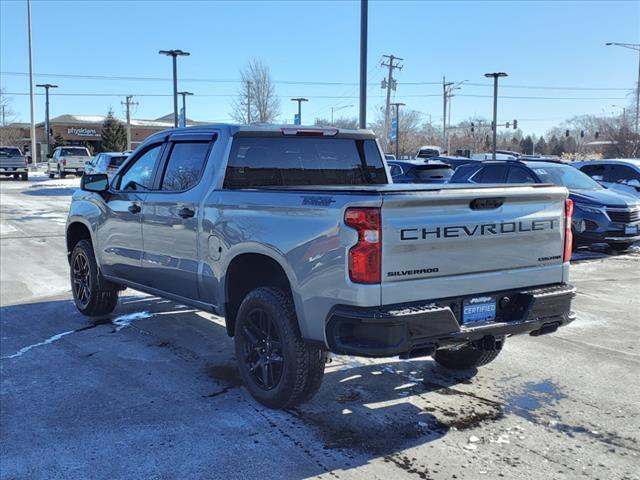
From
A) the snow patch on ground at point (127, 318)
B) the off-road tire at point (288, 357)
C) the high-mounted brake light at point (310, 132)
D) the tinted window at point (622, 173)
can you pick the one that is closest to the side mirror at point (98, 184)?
the snow patch on ground at point (127, 318)

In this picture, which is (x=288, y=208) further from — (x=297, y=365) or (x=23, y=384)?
(x=23, y=384)

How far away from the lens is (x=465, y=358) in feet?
17.2

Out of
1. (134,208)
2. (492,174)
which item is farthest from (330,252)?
→ (492,174)

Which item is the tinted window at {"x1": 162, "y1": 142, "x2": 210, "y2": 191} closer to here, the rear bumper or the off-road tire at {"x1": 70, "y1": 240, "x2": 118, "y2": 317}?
the off-road tire at {"x1": 70, "y1": 240, "x2": 118, "y2": 317}

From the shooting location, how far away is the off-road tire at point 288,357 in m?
4.18

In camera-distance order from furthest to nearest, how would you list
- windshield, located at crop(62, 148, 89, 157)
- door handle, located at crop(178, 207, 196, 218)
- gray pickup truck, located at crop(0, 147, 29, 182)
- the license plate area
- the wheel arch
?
windshield, located at crop(62, 148, 89, 157), gray pickup truck, located at crop(0, 147, 29, 182), door handle, located at crop(178, 207, 196, 218), the wheel arch, the license plate area

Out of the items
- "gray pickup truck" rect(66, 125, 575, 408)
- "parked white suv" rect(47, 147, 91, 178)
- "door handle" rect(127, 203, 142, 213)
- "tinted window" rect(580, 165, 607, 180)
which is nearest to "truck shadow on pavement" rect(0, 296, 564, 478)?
"gray pickup truck" rect(66, 125, 575, 408)

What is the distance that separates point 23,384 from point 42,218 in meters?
14.3

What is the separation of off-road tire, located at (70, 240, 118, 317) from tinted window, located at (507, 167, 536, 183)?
315 inches

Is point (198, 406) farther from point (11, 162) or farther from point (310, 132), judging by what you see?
point (11, 162)

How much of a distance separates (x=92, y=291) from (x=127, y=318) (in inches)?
19.5

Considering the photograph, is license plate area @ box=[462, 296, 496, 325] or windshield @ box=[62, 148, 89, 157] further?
windshield @ box=[62, 148, 89, 157]

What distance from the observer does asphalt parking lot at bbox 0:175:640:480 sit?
12.0 ft

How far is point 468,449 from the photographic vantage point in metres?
3.84
